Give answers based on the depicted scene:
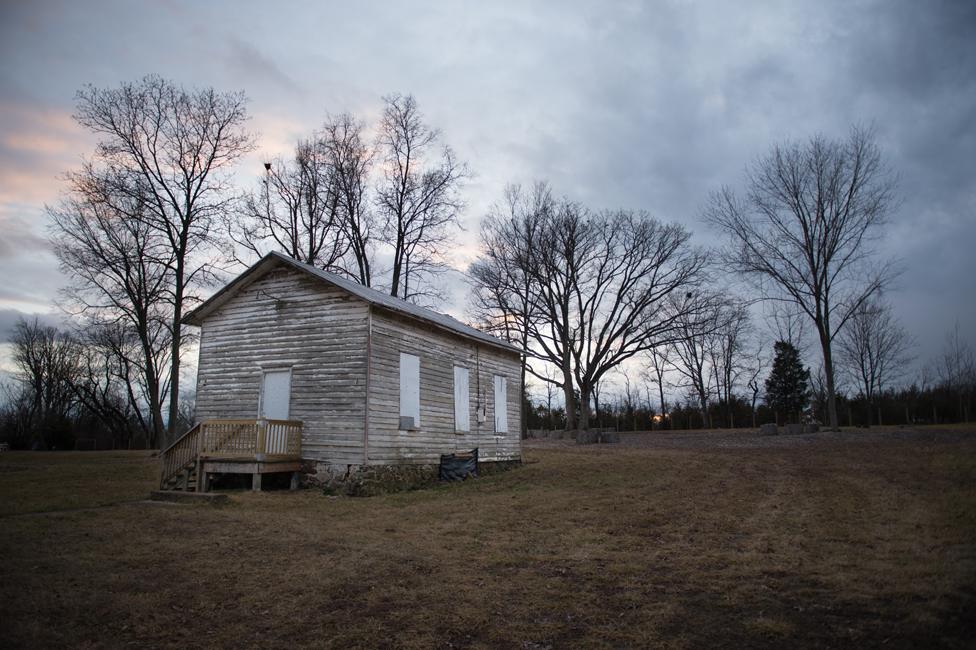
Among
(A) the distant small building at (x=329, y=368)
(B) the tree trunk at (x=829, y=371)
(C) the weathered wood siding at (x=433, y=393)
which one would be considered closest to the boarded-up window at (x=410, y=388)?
(A) the distant small building at (x=329, y=368)

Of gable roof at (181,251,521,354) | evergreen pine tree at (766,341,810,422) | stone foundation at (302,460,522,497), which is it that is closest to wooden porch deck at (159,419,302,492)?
stone foundation at (302,460,522,497)

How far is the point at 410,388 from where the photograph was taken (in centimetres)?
1644

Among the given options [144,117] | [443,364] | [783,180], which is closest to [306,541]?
[443,364]

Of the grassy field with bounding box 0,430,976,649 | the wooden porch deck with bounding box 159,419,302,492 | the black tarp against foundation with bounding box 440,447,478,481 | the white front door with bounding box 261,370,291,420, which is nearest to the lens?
the grassy field with bounding box 0,430,976,649

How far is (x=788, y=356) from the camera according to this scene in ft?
157

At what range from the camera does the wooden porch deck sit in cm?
1428

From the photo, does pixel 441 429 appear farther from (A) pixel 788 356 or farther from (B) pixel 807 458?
(A) pixel 788 356

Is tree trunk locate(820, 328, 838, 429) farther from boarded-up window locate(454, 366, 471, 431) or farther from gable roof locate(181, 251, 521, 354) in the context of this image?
gable roof locate(181, 251, 521, 354)

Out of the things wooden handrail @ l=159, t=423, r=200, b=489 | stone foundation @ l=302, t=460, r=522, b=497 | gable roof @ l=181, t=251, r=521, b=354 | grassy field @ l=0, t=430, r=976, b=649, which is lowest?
grassy field @ l=0, t=430, r=976, b=649

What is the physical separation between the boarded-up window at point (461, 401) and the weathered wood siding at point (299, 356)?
424cm

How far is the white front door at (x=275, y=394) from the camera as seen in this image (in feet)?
Result: 52.0

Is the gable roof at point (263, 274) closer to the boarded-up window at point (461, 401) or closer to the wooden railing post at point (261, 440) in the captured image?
the boarded-up window at point (461, 401)

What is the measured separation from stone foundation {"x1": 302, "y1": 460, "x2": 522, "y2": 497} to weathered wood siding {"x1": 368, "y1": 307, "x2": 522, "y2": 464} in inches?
10.8

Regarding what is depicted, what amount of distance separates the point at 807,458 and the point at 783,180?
553 inches
